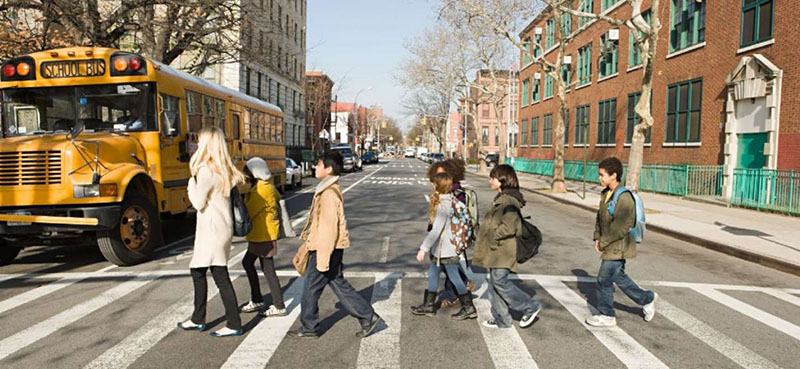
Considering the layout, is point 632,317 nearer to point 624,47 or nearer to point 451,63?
point 624,47

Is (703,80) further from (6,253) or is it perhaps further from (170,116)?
(6,253)

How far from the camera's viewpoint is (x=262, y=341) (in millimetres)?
4934

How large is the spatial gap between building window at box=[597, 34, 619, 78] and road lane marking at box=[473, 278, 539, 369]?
28012 millimetres

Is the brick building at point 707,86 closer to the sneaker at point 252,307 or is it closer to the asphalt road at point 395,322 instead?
the asphalt road at point 395,322

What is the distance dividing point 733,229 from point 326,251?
1090 centimetres

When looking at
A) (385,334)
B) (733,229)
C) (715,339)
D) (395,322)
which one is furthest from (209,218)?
(733,229)

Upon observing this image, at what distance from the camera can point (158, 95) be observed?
29.2 ft

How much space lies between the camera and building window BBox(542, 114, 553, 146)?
42.2 meters

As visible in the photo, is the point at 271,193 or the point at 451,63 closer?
the point at 271,193

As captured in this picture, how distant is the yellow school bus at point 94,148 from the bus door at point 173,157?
2 cm

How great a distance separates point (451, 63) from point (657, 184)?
73.1ft

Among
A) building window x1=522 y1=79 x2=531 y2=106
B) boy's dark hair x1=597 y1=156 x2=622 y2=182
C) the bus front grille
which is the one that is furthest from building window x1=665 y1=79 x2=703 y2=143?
building window x1=522 y1=79 x2=531 y2=106

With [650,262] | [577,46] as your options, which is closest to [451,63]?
[577,46]

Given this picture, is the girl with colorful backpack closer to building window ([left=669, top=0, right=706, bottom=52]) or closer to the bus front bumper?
the bus front bumper
